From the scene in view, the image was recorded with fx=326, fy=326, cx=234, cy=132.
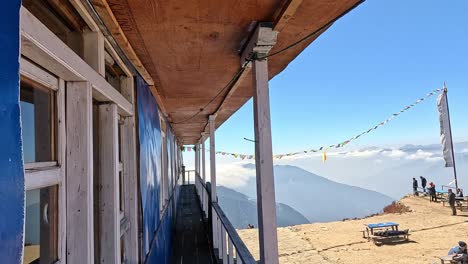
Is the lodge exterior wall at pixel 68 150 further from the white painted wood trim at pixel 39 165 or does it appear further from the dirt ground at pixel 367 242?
the dirt ground at pixel 367 242

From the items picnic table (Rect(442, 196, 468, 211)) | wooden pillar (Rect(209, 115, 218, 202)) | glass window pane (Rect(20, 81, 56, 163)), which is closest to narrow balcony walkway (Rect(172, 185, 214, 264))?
wooden pillar (Rect(209, 115, 218, 202))

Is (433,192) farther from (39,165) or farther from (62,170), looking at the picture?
(39,165)

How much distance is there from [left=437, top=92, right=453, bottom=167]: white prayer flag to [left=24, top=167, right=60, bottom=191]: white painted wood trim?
13.2 metres

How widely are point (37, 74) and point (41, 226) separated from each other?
544mm

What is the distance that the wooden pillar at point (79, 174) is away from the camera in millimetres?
1289

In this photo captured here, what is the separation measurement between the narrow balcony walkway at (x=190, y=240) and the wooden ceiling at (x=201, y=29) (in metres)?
3.10

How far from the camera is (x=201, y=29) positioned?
2055mm

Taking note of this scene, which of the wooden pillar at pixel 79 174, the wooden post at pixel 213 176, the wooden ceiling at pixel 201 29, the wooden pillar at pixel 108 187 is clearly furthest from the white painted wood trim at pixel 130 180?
the wooden post at pixel 213 176

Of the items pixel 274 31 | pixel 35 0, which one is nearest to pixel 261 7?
pixel 274 31

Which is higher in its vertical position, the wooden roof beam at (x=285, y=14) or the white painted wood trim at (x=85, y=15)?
the wooden roof beam at (x=285, y=14)

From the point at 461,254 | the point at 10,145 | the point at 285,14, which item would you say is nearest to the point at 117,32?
the point at 285,14

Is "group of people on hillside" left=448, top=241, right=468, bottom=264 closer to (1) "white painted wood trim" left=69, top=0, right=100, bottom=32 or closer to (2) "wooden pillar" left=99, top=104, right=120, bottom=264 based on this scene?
(2) "wooden pillar" left=99, top=104, right=120, bottom=264

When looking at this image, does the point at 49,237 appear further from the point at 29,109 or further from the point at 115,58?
the point at 115,58

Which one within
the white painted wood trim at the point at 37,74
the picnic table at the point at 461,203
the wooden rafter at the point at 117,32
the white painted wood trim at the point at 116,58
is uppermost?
the wooden rafter at the point at 117,32
